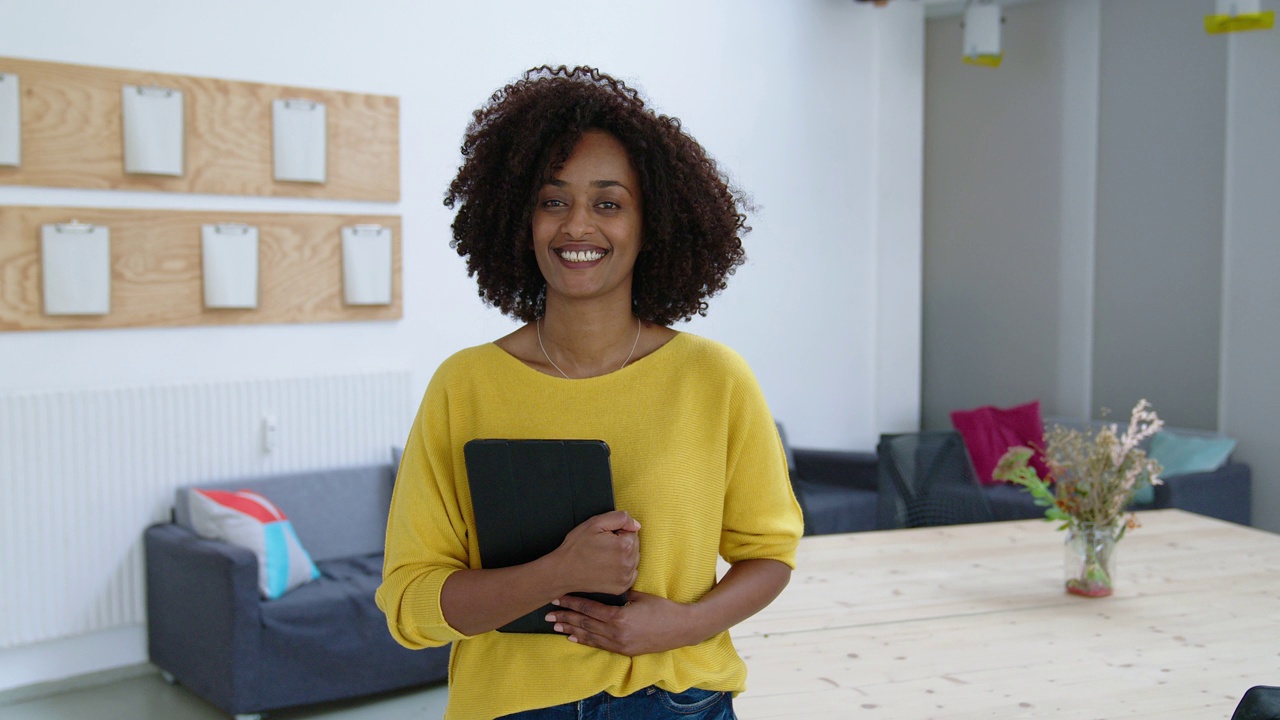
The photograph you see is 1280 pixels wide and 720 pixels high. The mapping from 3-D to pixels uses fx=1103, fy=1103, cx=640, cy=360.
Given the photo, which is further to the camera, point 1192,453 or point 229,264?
point 1192,453

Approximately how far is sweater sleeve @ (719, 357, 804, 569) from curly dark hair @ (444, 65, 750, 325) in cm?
20

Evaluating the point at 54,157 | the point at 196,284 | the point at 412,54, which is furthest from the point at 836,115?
the point at 54,157

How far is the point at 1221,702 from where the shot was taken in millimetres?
1951

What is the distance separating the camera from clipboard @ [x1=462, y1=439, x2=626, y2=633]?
125cm

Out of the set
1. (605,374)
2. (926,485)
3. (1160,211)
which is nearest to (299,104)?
(926,485)

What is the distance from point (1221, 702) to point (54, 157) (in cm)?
403

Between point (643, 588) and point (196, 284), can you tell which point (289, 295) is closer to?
point (196, 284)

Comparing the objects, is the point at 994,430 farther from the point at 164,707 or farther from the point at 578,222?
the point at 578,222

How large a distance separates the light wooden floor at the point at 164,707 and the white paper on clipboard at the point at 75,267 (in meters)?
1.41

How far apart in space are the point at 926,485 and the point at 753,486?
95.3 inches

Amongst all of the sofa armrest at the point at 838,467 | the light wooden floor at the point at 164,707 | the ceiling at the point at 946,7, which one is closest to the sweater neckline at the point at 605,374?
the light wooden floor at the point at 164,707

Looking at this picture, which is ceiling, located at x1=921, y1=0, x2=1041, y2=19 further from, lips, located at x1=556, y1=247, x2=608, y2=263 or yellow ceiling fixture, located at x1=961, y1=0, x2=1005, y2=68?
lips, located at x1=556, y1=247, x2=608, y2=263

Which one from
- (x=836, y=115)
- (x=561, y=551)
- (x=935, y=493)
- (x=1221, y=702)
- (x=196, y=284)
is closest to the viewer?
(x=561, y=551)

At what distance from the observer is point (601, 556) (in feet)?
4.06
